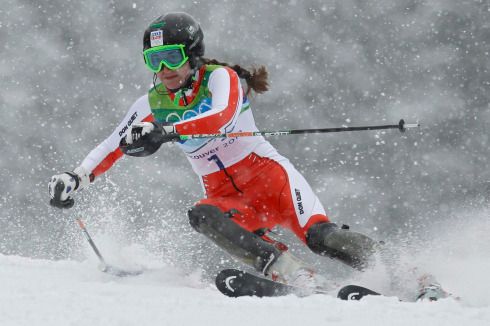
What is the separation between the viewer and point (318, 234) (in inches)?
163

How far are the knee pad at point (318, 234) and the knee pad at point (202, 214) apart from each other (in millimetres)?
554

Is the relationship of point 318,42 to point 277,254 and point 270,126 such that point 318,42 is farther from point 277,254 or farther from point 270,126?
point 277,254

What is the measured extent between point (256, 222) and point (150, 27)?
1351 millimetres

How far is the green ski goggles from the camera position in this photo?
4258 millimetres

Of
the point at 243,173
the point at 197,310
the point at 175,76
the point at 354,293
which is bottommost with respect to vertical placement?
the point at 197,310

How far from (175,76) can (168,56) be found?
0.43 ft

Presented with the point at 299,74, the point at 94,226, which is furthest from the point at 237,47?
the point at 94,226

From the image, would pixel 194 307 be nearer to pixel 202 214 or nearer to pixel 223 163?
pixel 202 214

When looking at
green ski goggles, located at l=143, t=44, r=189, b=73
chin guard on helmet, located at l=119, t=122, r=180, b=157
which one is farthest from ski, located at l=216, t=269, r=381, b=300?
green ski goggles, located at l=143, t=44, r=189, b=73

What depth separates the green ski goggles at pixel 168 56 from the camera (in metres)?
4.26

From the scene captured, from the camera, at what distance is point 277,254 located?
3.86m

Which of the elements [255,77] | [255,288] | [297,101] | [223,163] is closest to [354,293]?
[255,288]

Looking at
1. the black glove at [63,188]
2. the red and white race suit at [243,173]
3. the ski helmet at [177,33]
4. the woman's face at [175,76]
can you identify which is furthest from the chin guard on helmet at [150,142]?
the black glove at [63,188]

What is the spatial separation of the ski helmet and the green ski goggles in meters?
0.03
